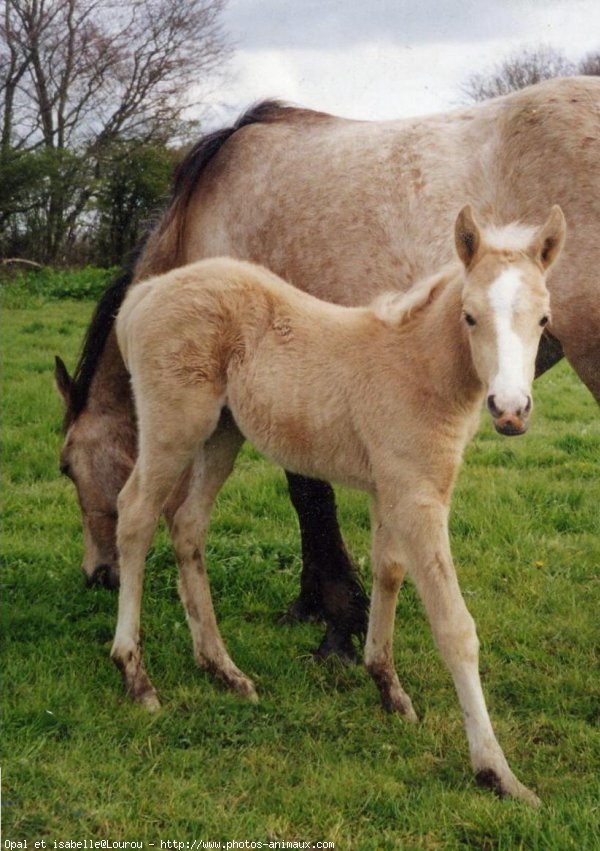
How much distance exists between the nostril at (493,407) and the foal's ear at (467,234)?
25.0 inches

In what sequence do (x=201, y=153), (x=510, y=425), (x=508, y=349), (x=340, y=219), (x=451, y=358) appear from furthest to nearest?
(x=201, y=153) → (x=340, y=219) → (x=451, y=358) → (x=508, y=349) → (x=510, y=425)

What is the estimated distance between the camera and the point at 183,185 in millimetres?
5125

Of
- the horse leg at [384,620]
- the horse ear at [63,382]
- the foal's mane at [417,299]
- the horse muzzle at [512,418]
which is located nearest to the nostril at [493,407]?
the horse muzzle at [512,418]

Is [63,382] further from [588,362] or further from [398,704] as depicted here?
[588,362]

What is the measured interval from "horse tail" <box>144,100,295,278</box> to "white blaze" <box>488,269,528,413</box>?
2537mm

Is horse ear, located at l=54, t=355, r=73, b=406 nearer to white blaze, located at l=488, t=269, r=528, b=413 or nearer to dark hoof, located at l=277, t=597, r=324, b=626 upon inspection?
dark hoof, located at l=277, t=597, r=324, b=626

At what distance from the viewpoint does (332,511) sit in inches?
195

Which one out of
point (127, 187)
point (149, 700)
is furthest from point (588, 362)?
point (127, 187)

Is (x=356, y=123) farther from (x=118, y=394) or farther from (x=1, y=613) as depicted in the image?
(x=1, y=613)

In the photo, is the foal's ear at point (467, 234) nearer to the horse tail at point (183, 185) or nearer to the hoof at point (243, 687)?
the hoof at point (243, 687)

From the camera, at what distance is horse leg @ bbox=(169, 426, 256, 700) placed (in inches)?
165

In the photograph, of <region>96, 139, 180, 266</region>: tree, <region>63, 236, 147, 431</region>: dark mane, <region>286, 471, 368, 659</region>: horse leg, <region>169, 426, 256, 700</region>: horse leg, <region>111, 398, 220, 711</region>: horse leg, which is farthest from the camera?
<region>96, 139, 180, 266</region>: tree

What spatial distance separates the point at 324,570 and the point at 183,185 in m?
2.23

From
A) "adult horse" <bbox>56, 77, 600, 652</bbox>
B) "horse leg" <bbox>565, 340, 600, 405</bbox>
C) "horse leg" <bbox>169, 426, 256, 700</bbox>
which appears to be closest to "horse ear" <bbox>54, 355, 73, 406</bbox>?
"adult horse" <bbox>56, 77, 600, 652</bbox>
